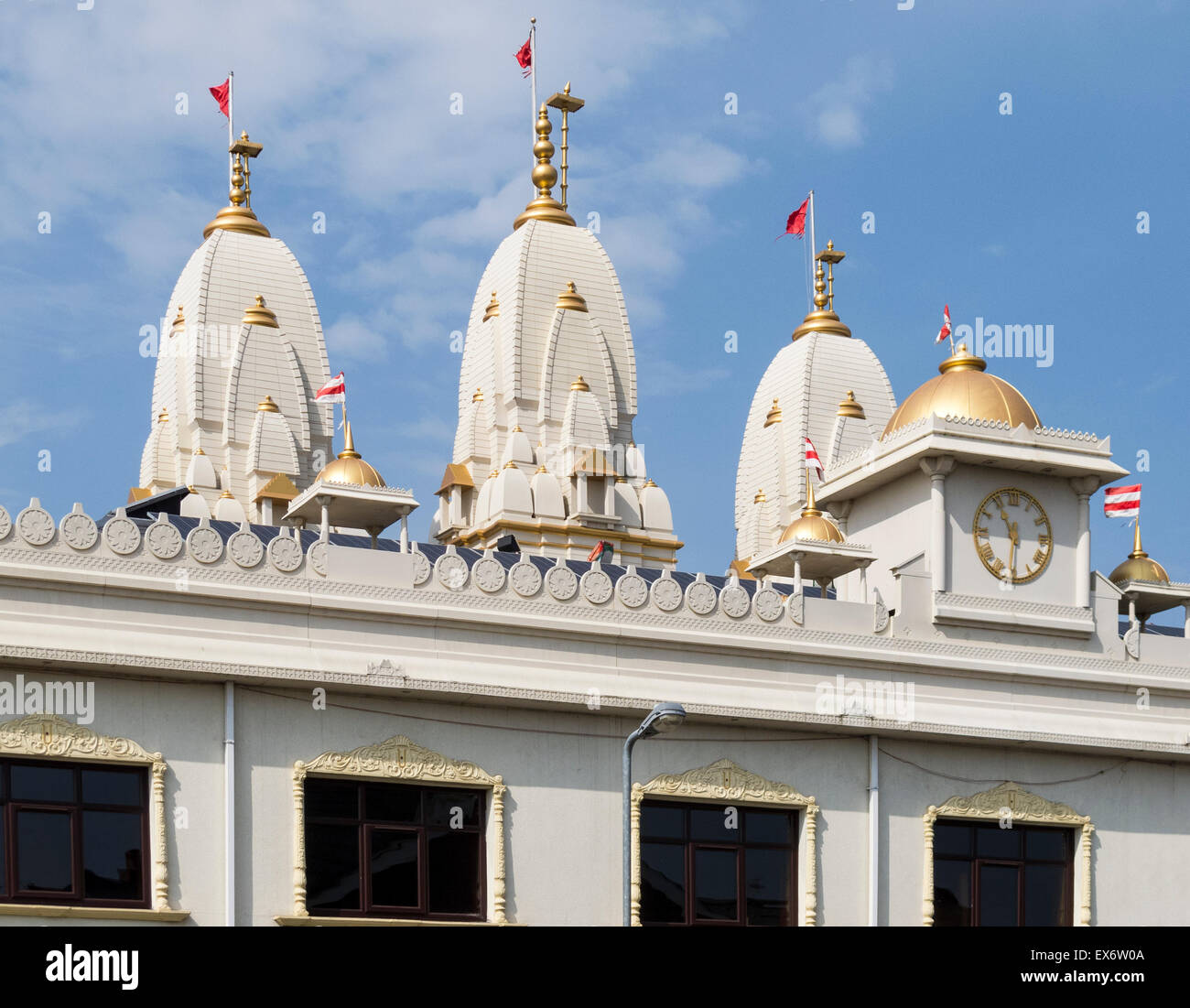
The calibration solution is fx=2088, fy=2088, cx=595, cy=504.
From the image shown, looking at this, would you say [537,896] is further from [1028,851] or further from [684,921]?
[1028,851]

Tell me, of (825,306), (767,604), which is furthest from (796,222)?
(767,604)

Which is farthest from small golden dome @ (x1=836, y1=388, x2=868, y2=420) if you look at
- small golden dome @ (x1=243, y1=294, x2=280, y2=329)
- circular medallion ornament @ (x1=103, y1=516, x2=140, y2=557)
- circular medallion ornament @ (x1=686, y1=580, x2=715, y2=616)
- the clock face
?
circular medallion ornament @ (x1=103, y1=516, x2=140, y2=557)

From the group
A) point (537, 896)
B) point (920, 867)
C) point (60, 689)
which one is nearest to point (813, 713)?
point (920, 867)

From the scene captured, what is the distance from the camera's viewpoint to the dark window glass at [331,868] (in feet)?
94.9

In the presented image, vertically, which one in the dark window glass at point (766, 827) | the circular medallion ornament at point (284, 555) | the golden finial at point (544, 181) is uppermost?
the golden finial at point (544, 181)

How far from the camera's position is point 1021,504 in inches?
1407

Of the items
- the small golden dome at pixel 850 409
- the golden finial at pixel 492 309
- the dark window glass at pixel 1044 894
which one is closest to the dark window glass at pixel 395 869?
the dark window glass at pixel 1044 894

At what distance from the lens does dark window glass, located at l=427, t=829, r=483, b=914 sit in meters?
29.7

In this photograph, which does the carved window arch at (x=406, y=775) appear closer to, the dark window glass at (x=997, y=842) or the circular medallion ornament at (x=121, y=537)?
the circular medallion ornament at (x=121, y=537)

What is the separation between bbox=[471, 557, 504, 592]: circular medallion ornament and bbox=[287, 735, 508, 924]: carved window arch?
2.60 meters

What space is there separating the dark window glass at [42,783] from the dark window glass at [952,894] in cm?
1355

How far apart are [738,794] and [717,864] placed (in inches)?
43.6

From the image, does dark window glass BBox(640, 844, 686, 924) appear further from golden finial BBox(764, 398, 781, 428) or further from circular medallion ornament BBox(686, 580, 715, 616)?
golden finial BBox(764, 398, 781, 428)
